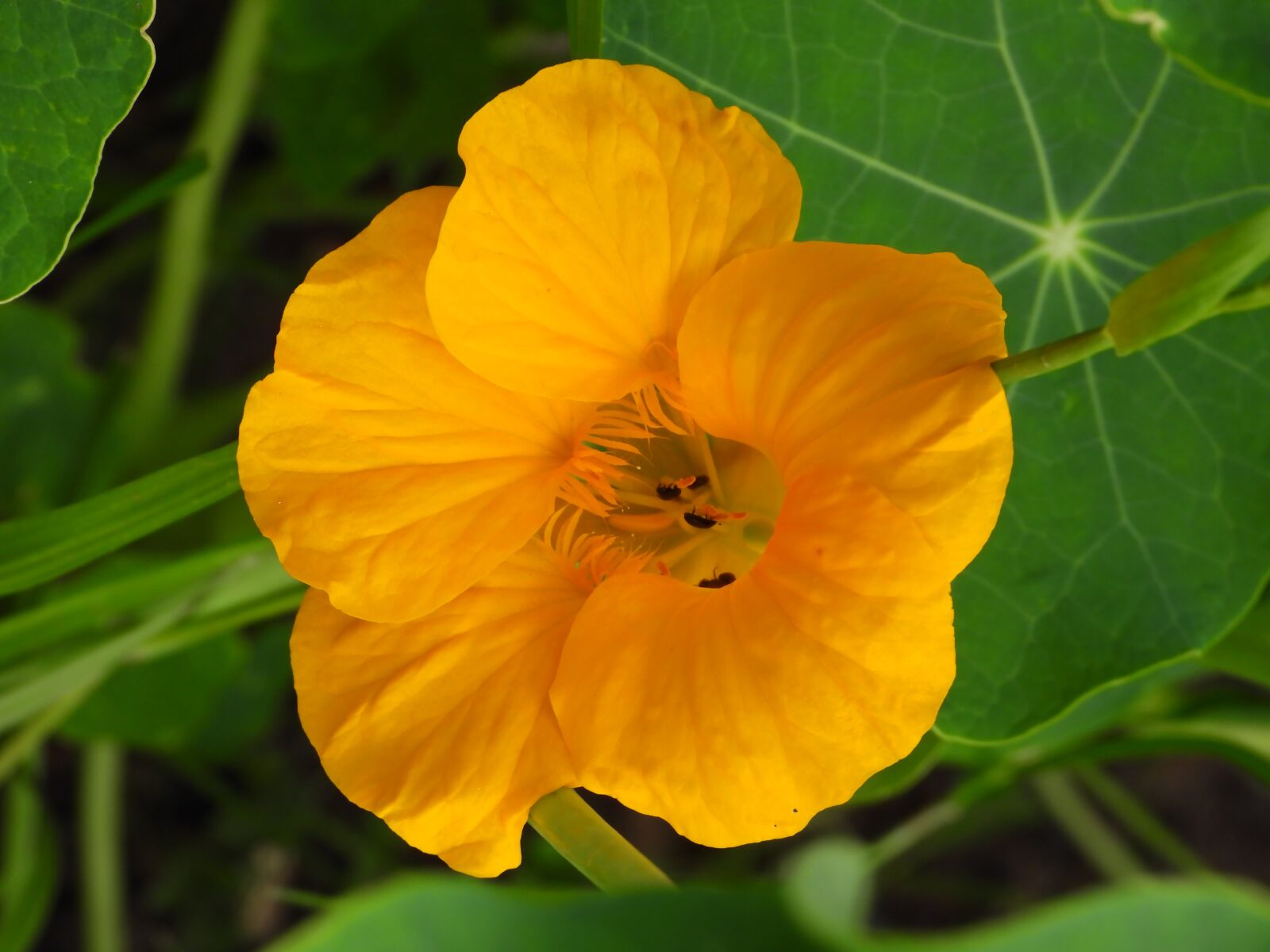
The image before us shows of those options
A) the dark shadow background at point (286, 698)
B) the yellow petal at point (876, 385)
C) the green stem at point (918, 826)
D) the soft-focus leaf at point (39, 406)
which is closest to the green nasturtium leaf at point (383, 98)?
the dark shadow background at point (286, 698)

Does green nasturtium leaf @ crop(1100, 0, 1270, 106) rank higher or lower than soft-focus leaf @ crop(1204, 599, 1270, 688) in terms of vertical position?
higher

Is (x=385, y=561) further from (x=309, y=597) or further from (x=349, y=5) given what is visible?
(x=349, y=5)

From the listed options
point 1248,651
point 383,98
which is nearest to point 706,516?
point 1248,651

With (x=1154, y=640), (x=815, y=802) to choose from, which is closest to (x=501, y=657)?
(x=815, y=802)

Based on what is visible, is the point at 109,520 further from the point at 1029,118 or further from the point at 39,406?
the point at 1029,118

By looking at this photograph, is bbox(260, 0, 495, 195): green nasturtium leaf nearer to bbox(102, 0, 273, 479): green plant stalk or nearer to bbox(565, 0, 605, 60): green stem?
bbox(102, 0, 273, 479): green plant stalk

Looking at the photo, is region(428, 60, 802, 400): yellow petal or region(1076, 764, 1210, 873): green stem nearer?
region(428, 60, 802, 400): yellow petal

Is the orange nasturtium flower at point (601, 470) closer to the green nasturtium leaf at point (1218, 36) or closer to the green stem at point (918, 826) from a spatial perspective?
the green nasturtium leaf at point (1218, 36)

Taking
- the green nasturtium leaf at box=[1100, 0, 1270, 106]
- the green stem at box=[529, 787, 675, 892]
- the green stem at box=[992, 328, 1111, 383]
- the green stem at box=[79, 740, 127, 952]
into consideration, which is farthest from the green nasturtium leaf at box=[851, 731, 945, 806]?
the green stem at box=[79, 740, 127, 952]

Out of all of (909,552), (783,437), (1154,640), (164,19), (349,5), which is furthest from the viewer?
(164,19)
